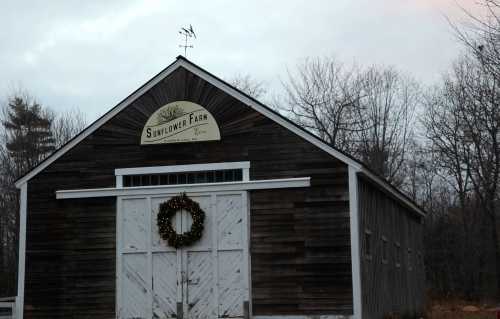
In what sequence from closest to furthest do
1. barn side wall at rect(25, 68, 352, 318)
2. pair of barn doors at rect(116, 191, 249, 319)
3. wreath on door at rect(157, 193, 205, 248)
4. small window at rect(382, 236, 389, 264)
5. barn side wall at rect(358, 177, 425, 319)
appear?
barn side wall at rect(25, 68, 352, 318)
pair of barn doors at rect(116, 191, 249, 319)
wreath on door at rect(157, 193, 205, 248)
barn side wall at rect(358, 177, 425, 319)
small window at rect(382, 236, 389, 264)

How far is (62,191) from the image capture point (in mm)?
20266

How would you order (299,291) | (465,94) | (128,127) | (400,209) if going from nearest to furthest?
(299,291) → (128,127) → (400,209) → (465,94)

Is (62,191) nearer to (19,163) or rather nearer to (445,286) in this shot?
(19,163)

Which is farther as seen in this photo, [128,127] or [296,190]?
[128,127]

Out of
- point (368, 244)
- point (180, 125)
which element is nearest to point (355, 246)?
point (368, 244)

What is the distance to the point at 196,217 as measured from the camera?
19203 mm

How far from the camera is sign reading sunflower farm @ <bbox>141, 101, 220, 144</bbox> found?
1966cm

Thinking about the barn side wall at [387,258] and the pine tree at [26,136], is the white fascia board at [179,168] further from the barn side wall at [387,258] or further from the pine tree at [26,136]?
the pine tree at [26,136]

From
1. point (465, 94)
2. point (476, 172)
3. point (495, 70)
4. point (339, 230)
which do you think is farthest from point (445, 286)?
point (495, 70)

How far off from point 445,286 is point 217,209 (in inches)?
1211

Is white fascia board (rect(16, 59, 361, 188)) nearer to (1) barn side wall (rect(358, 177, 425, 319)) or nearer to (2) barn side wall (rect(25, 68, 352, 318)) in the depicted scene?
(2) barn side wall (rect(25, 68, 352, 318))

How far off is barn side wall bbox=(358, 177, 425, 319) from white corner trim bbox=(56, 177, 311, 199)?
181 cm

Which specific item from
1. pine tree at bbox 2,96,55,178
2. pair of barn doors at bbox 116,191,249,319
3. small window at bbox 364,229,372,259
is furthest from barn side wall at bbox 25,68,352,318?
pine tree at bbox 2,96,55,178

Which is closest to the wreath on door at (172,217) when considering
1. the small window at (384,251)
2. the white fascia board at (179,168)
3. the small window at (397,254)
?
the white fascia board at (179,168)
